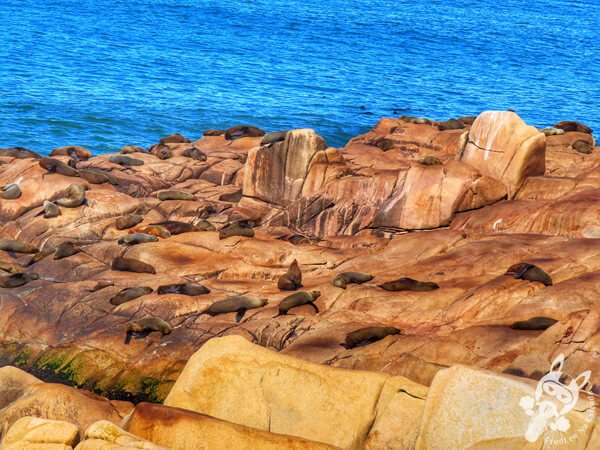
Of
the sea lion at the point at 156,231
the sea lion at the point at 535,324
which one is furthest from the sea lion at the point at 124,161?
the sea lion at the point at 535,324

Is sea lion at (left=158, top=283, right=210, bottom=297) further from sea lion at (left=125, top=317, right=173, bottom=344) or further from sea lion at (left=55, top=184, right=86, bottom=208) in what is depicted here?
sea lion at (left=55, top=184, right=86, bottom=208)

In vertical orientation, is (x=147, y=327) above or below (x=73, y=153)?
above

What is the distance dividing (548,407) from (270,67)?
52.2 meters

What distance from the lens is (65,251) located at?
2070 centimetres

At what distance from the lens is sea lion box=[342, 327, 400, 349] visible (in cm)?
1512

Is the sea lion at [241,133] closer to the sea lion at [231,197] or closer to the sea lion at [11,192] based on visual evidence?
the sea lion at [231,197]

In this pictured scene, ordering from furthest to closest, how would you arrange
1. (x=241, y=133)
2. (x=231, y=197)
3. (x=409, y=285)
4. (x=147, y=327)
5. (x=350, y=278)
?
(x=241, y=133) < (x=231, y=197) < (x=350, y=278) < (x=409, y=285) < (x=147, y=327)

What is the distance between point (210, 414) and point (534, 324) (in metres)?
6.33

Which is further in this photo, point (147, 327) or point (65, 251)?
point (65, 251)

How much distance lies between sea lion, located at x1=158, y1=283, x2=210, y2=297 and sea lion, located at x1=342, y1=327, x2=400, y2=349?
427cm

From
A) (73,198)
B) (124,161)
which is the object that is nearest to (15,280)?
(73,198)

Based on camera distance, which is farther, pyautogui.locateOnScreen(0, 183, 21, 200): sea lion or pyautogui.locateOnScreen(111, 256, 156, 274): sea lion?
pyautogui.locateOnScreen(0, 183, 21, 200): sea lion

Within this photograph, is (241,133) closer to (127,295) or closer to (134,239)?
(134,239)

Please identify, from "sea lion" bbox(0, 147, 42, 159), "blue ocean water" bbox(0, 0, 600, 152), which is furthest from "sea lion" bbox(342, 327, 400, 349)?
"blue ocean water" bbox(0, 0, 600, 152)
